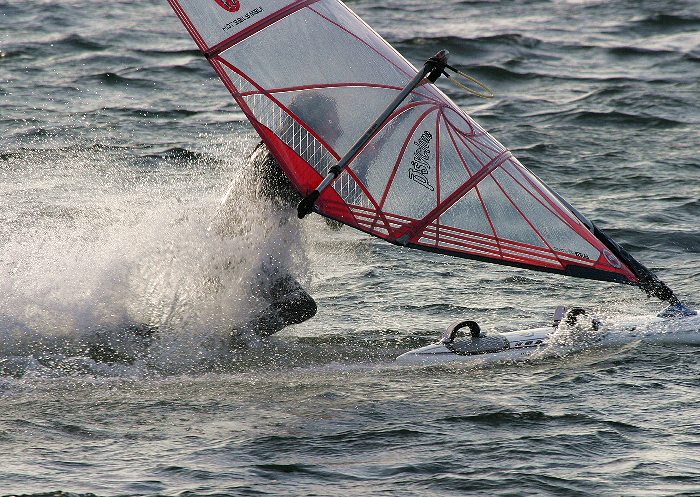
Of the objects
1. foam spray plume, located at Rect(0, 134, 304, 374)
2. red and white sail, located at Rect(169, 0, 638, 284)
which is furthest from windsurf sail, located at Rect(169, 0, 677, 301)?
foam spray plume, located at Rect(0, 134, 304, 374)

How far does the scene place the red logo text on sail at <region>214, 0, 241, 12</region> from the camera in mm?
8141

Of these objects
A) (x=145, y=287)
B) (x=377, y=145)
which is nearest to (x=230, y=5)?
(x=377, y=145)

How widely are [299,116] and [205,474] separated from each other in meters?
2.94

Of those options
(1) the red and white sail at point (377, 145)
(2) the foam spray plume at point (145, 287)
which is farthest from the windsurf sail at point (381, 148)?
(2) the foam spray plume at point (145, 287)

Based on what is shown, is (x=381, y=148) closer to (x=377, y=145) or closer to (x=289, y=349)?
(x=377, y=145)

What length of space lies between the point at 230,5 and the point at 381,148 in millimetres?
1487

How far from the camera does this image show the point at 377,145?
26.4 feet

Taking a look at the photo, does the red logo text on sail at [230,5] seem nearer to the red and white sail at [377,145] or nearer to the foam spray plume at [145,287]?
the red and white sail at [377,145]

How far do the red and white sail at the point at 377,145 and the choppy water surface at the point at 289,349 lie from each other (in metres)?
0.74

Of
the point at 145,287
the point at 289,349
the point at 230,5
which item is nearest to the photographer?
the point at 230,5

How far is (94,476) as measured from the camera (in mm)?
6062

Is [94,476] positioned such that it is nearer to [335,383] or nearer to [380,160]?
[335,383]

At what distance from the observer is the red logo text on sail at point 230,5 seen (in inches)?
320

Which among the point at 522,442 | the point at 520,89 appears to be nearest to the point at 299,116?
the point at 522,442
